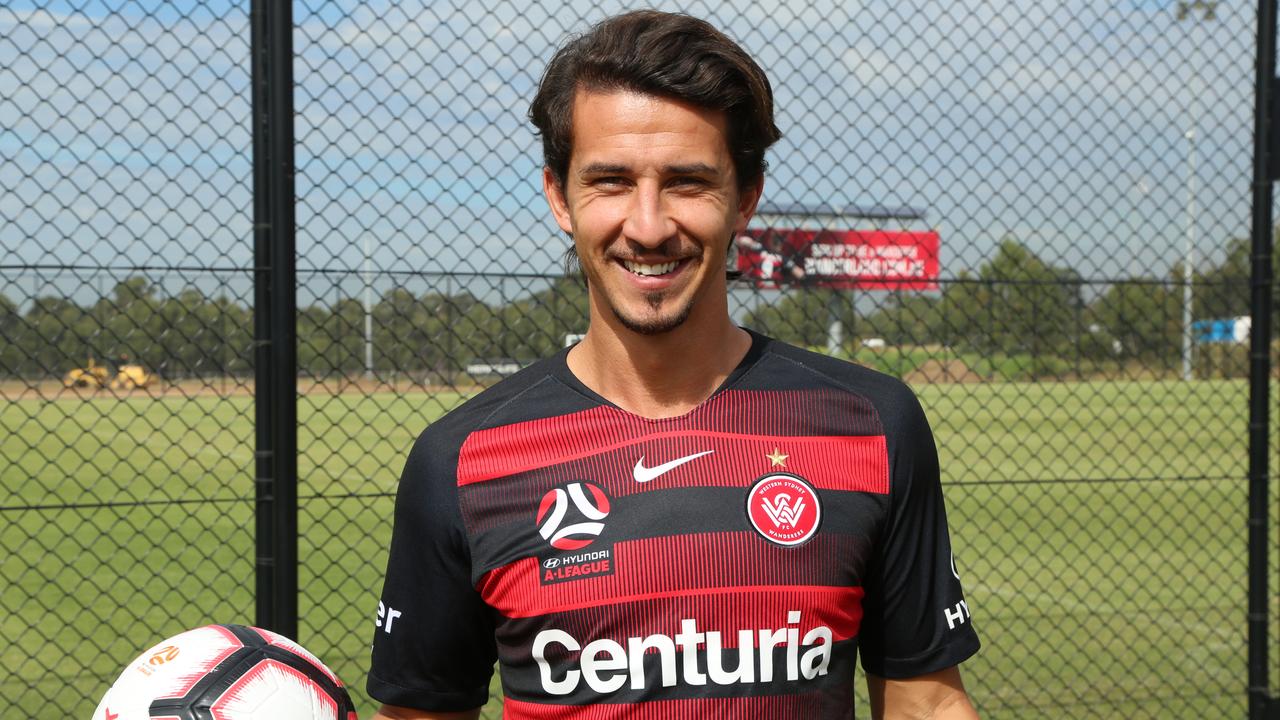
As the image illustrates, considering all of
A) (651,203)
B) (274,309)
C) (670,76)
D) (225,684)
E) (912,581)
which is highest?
(670,76)

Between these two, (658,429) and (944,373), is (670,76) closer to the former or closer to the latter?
(658,429)

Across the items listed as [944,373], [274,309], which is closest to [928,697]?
[274,309]

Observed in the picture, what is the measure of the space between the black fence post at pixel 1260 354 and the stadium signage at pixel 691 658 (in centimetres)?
311

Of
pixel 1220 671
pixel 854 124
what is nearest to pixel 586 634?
pixel 854 124

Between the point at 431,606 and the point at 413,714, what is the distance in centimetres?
21

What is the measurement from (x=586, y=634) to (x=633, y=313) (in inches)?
19.2

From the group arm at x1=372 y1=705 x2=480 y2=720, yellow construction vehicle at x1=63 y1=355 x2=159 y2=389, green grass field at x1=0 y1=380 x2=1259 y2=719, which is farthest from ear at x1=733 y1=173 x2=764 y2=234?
yellow construction vehicle at x1=63 y1=355 x2=159 y2=389

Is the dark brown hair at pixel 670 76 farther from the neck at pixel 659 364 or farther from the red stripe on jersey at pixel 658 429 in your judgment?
the red stripe on jersey at pixel 658 429

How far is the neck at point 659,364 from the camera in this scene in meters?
1.77

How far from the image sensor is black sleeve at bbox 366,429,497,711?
1733 mm

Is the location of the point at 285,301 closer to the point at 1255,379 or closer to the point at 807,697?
the point at 807,697

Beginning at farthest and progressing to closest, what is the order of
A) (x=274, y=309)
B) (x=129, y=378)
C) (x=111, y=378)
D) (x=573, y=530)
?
1. (x=129, y=378)
2. (x=111, y=378)
3. (x=274, y=309)
4. (x=573, y=530)

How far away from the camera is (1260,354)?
4.05 m

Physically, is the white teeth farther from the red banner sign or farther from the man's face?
the red banner sign
